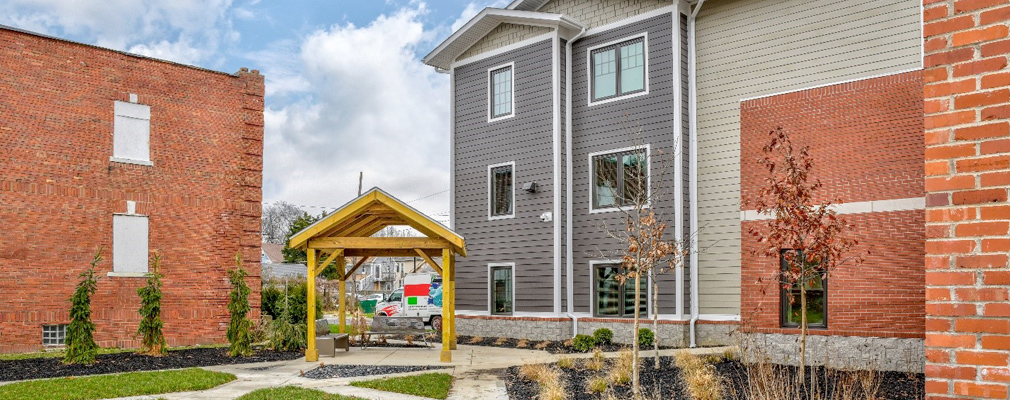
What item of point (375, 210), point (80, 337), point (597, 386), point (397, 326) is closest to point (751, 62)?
point (375, 210)

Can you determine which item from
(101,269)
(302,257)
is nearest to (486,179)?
(101,269)

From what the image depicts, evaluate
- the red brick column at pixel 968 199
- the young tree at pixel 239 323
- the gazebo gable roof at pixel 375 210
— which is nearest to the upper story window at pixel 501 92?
the gazebo gable roof at pixel 375 210

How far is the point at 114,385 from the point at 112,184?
8108 millimetres

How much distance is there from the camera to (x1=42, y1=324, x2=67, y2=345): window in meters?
17.8

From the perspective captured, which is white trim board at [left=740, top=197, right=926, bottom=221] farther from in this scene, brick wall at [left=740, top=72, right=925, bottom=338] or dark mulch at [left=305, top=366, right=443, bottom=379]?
dark mulch at [left=305, top=366, right=443, bottom=379]

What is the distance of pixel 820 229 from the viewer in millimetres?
11695

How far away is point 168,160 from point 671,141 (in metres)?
12.2

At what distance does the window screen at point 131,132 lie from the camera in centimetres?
1889

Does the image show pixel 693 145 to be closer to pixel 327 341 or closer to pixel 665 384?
pixel 665 384

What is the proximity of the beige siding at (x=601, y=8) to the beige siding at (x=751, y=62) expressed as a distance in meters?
1.44

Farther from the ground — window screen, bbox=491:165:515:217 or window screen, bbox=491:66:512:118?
window screen, bbox=491:66:512:118

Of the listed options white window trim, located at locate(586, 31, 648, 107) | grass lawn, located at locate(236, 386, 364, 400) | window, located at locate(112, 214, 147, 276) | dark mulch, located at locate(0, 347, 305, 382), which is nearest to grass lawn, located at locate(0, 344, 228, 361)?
dark mulch, located at locate(0, 347, 305, 382)

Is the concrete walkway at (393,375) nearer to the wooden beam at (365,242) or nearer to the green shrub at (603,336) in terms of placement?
the green shrub at (603,336)

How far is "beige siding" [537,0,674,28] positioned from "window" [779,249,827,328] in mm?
7648
